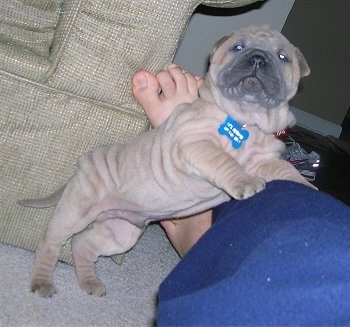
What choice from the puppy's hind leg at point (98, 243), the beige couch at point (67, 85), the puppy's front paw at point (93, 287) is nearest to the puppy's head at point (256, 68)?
the beige couch at point (67, 85)

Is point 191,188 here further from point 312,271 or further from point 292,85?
point 312,271

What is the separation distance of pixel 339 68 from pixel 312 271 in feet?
16.4

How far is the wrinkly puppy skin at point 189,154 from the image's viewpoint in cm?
146

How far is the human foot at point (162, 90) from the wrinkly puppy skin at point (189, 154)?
0.39ft

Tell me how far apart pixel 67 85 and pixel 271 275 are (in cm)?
92

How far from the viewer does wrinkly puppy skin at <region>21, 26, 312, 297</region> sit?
1.46 meters

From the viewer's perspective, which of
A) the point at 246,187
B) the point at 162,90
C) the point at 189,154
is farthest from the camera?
the point at 162,90

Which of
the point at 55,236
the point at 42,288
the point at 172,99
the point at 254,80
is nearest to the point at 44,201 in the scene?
the point at 55,236

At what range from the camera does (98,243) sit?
166 cm

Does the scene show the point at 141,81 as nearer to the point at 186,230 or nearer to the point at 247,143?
the point at 247,143

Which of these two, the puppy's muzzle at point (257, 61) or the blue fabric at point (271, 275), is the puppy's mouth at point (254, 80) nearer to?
the puppy's muzzle at point (257, 61)

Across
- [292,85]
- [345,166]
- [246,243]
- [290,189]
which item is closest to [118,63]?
[292,85]

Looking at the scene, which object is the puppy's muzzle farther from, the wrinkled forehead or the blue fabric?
the blue fabric

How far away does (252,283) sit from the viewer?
79 cm
